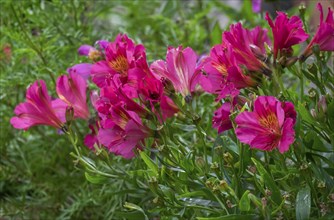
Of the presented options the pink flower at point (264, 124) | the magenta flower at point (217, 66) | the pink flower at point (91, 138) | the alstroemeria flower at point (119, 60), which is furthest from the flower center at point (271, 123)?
the pink flower at point (91, 138)

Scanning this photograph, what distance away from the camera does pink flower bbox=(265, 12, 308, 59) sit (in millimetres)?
815

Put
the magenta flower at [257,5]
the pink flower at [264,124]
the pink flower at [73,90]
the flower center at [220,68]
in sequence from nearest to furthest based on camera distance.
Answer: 1. the pink flower at [264,124]
2. the flower center at [220,68]
3. the pink flower at [73,90]
4. the magenta flower at [257,5]

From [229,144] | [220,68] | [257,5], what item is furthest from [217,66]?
[257,5]

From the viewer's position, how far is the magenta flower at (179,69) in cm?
86

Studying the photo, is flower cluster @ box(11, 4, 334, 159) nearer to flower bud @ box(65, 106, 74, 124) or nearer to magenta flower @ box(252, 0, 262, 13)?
flower bud @ box(65, 106, 74, 124)

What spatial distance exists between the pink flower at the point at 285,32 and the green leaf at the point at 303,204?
0.59 ft

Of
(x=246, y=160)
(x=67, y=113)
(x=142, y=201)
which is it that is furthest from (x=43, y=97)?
(x=246, y=160)

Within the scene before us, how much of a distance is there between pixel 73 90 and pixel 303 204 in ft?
1.35

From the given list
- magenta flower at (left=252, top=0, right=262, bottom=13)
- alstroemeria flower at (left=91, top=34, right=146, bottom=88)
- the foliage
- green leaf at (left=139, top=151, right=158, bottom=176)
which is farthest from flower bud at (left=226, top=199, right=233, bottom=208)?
magenta flower at (left=252, top=0, right=262, bottom=13)

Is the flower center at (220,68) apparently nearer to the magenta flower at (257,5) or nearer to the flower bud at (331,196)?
the flower bud at (331,196)

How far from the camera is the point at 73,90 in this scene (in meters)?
1.00

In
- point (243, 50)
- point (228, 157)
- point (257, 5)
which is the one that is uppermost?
point (243, 50)

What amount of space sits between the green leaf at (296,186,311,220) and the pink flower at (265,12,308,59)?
0.18 metres

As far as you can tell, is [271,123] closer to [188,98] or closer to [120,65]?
[188,98]
